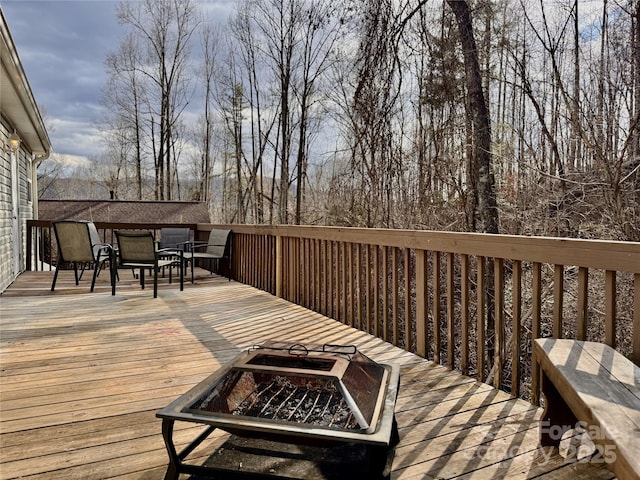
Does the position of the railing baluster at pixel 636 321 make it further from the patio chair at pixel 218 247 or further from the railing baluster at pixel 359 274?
the patio chair at pixel 218 247

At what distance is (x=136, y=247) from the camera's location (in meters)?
5.31

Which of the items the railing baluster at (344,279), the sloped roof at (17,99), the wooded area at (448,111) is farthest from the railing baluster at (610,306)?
the sloped roof at (17,99)

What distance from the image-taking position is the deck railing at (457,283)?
1979 millimetres

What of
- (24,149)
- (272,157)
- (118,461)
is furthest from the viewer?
(272,157)

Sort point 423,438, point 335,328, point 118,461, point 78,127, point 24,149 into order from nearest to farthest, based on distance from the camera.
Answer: point 118,461 < point 423,438 < point 335,328 < point 24,149 < point 78,127

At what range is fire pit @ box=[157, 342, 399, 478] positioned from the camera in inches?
49.6

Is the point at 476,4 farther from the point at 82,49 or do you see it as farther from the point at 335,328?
the point at 82,49

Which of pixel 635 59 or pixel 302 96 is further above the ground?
pixel 302 96

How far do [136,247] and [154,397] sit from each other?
3.48m

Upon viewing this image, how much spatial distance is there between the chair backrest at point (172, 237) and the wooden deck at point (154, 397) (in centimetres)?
327

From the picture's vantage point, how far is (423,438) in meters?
1.81

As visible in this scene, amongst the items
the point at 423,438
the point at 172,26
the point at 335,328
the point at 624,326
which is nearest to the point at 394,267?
the point at 335,328

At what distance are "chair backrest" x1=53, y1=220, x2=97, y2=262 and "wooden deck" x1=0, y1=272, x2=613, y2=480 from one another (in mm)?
1314

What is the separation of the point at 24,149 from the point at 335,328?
318 inches
